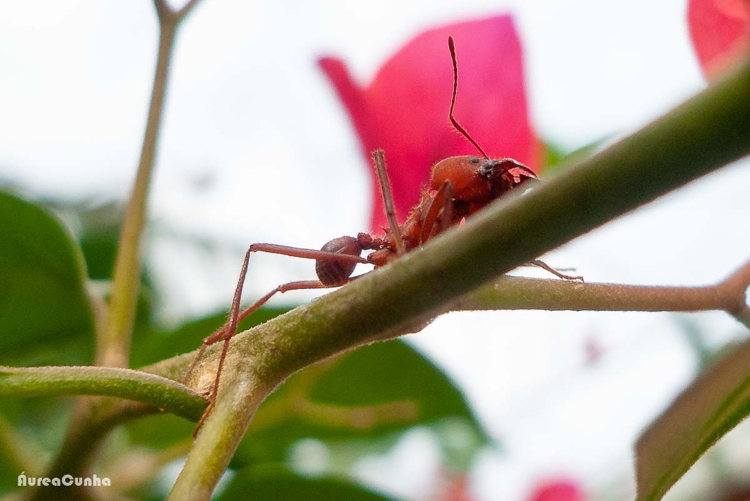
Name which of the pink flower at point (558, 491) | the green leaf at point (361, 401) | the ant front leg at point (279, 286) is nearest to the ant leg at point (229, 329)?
the ant front leg at point (279, 286)

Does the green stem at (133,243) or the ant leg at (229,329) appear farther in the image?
the green stem at (133,243)

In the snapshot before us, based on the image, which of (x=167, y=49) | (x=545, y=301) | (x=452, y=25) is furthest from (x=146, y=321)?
(x=545, y=301)

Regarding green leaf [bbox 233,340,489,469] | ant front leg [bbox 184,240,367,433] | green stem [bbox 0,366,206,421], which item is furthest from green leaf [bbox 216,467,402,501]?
green stem [bbox 0,366,206,421]

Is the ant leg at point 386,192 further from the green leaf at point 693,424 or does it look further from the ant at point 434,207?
the green leaf at point 693,424

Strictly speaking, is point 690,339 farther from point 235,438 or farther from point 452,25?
point 235,438

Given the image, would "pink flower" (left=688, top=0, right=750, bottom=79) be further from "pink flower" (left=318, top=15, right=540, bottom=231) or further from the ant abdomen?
the ant abdomen
